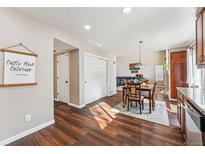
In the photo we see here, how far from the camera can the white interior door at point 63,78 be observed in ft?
13.9

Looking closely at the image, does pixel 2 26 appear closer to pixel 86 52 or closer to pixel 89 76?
pixel 86 52

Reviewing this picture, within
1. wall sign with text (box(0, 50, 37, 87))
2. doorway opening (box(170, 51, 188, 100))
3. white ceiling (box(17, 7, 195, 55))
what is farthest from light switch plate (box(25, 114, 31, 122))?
doorway opening (box(170, 51, 188, 100))

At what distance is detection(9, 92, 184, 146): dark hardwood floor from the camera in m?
1.90

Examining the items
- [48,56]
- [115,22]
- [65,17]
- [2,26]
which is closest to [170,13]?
[115,22]

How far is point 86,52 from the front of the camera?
404cm

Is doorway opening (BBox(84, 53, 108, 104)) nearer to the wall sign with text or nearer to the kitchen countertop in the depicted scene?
the wall sign with text

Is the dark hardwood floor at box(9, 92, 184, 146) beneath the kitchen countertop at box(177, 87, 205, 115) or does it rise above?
beneath

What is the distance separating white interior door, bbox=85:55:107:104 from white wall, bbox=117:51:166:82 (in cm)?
596

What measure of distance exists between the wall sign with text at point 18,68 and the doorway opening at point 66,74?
5.05 ft

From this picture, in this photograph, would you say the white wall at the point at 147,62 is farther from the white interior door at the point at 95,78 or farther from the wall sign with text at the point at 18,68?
the wall sign with text at the point at 18,68

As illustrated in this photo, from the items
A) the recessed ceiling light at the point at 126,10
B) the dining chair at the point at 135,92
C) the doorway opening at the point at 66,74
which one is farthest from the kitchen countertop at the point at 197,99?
the doorway opening at the point at 66,74

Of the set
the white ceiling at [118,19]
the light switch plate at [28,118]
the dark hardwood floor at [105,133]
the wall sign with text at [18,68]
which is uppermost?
the white ceiling at [118,19]

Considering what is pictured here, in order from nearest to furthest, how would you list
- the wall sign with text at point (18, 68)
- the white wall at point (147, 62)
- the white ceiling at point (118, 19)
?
1. the wall sign with text at point (18, 68)
2. the white ceiling at point (118, 19)
3. the white wall at point (147, 62)

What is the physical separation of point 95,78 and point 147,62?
23.4ft
